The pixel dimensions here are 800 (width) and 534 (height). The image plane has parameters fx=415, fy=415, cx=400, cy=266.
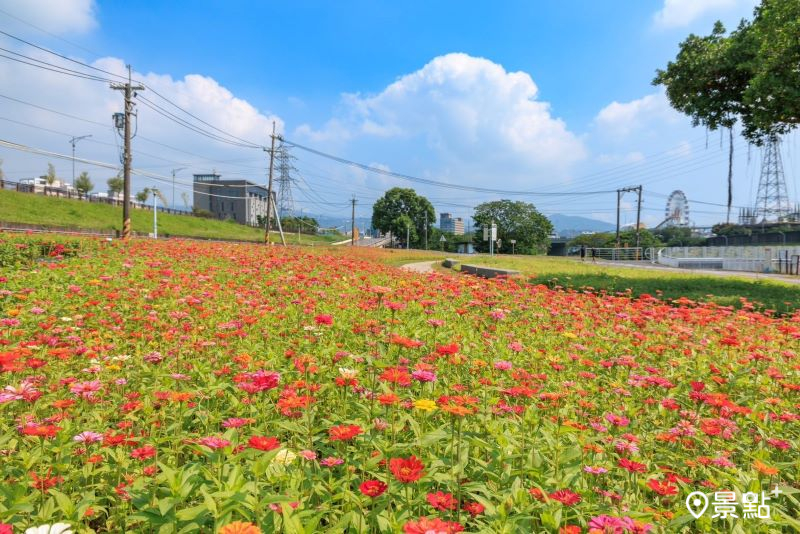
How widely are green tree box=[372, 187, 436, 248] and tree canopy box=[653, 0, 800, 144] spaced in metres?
65.1

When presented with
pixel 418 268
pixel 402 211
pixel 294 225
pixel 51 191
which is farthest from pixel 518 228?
pixel 51 191

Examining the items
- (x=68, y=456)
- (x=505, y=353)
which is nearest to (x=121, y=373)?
Result: (x=68, y=456)

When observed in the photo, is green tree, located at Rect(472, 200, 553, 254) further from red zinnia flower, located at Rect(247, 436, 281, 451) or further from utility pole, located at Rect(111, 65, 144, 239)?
red zinnia flower, located at Rect(247, 436, 281, 451)

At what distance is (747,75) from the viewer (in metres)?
12.1

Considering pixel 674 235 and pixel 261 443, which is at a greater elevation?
pixel 674 235

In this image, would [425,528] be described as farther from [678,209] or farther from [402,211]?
[678,209]

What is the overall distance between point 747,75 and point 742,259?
2191 centimetres

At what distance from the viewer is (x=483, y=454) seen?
7.35 feet

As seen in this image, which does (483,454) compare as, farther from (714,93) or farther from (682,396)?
(714,93)

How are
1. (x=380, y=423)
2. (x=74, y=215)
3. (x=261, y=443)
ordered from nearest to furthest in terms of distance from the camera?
(x=261, y=443)
(x=380, y=423)
(x=74, y=215)

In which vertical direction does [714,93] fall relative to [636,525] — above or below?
above

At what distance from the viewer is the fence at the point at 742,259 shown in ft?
81.3

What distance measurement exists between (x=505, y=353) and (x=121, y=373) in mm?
3343
